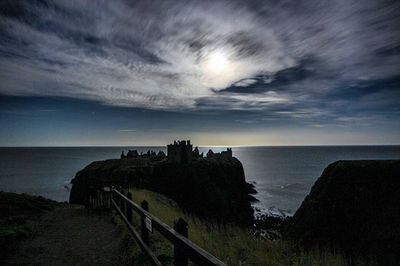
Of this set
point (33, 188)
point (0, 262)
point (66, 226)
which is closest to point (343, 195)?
point (0, 262)

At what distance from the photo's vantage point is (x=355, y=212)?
7.20 metres

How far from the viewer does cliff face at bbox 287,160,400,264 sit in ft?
20.8

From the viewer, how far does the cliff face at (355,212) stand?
20.8ft

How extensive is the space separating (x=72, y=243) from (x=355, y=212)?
8.77m

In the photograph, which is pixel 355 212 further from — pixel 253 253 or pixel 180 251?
pixel 180 251

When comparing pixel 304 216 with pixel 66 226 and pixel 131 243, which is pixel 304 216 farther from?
pixel 66 226

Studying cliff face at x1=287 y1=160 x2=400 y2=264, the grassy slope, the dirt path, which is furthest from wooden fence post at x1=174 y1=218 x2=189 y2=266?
cliff face at x1=287 y1=160 x2=400 y2=264

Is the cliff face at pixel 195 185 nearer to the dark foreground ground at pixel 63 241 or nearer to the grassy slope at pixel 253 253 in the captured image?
the dark foreground ground at pixel 63 241

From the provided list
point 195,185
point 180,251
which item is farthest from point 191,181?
point 180,251

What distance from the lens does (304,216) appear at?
7.98 m

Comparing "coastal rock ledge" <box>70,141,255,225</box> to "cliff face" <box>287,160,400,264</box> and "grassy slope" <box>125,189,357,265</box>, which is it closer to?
"grassy slope" <box>125,189,357,265</box>

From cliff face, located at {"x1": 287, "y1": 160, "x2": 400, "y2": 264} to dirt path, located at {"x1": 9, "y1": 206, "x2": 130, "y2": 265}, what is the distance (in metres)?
5.17

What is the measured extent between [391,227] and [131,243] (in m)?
6.73

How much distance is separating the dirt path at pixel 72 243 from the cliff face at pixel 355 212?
17.0ft
